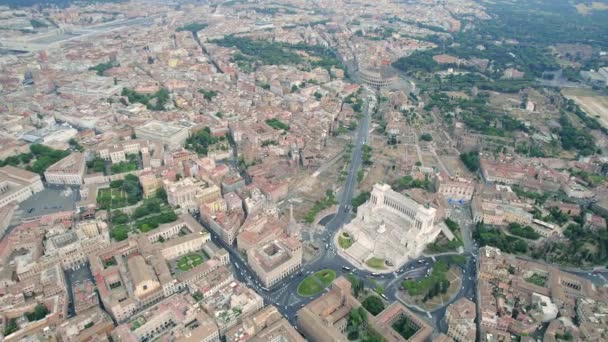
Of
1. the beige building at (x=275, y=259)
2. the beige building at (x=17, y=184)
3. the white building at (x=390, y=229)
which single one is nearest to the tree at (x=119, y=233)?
the beige building at (x=275, y=259)

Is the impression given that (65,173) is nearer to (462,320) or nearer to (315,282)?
(315,282)

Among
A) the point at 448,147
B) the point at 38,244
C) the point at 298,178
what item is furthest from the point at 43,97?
the point at 448,147

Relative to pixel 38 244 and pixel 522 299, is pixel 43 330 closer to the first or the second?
pixel 38 244

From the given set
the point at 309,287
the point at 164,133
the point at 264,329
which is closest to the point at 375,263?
the point at 309,287

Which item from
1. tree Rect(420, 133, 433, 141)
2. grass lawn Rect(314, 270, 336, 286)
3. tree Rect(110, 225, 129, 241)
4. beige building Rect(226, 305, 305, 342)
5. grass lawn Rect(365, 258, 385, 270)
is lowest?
tree Rect(420, 133, 433, 141)

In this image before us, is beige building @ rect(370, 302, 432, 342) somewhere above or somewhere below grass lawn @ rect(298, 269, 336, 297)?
above

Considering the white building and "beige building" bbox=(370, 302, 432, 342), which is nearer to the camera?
"beige building" bbox=(370, 302, 432, 342)

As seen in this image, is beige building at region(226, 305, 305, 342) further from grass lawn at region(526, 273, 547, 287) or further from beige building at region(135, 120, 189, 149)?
beige building at region(135, 120, 189, 149)

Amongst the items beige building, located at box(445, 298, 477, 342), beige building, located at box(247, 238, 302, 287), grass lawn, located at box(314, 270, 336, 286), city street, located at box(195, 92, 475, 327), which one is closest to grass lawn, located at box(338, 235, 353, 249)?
city street, located at box(195, 92, 475, 327)
